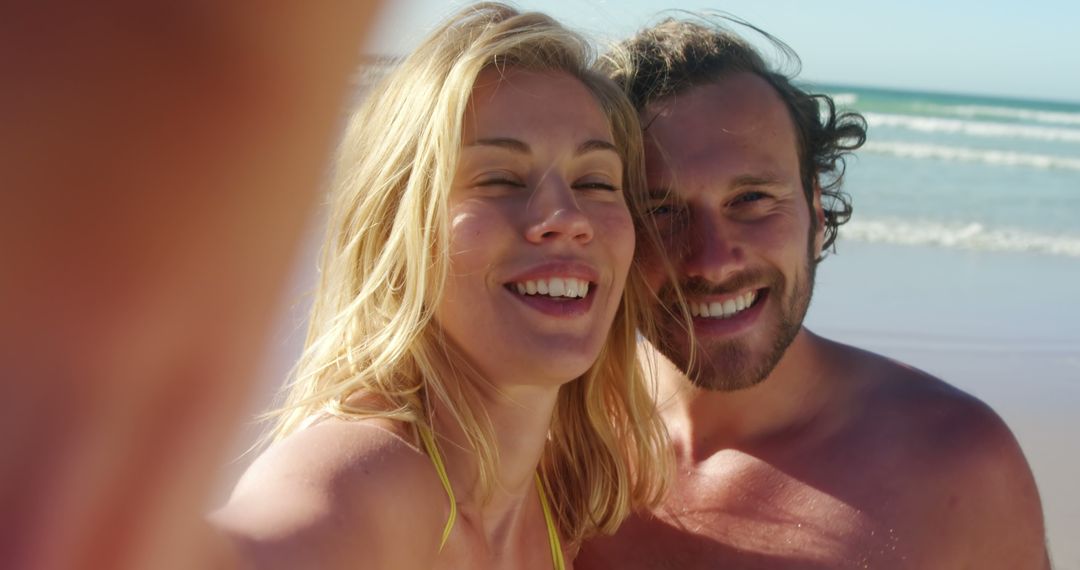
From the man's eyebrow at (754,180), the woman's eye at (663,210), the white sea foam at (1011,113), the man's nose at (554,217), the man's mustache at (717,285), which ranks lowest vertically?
the man's mustache at (717,285)

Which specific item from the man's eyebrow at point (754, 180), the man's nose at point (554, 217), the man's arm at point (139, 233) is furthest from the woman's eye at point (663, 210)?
the man's arm at point (139, 233)

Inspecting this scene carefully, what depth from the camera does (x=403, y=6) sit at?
0.48 m

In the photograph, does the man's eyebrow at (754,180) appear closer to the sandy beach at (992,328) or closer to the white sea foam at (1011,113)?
the sandy beach at (992,328)

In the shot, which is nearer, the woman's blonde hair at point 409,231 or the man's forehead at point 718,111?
the woman's blonde hair at point 409,231

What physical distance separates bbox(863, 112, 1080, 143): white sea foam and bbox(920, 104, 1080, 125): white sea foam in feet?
5.75

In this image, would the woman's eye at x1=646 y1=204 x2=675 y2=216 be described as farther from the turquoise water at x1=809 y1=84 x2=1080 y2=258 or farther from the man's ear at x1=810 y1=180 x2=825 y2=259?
the turquoise water at x1=809 y1=84 x2=1080 y2=258

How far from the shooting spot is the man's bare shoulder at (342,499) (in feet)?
5.55

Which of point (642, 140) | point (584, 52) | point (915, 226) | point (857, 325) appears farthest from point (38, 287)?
point (915, 226)

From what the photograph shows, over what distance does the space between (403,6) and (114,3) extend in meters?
0.13

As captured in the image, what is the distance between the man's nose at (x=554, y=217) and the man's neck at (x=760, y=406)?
110 cm

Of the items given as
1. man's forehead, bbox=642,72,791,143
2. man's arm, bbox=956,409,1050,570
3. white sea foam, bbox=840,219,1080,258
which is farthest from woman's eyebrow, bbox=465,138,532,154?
white sea foam, bbox=840,219,1080,258

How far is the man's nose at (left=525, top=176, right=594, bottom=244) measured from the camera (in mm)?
2404

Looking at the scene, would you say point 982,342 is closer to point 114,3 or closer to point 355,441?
point 355,441

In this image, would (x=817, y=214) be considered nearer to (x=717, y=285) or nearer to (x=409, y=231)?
(x=717, y=285)
